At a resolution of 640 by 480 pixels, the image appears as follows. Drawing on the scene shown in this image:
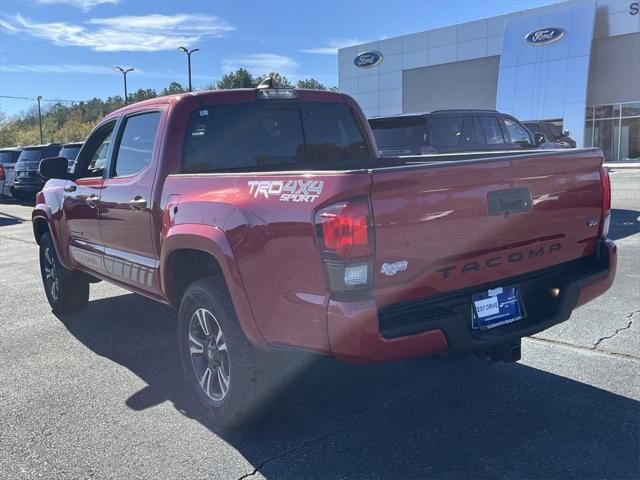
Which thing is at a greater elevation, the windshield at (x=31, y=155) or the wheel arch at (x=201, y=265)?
the windshield at (x=31, y=155)

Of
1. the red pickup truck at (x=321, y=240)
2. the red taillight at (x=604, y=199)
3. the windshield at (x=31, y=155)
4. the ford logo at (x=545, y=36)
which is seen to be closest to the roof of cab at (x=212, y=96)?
the red pickup truck at (x=321, y=240)

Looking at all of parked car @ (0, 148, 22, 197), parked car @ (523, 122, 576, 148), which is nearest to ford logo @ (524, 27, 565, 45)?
parked car @ (523, 122, 576, 148)

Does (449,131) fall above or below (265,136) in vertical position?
above

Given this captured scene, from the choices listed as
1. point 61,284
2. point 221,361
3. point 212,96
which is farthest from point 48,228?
point 221,361

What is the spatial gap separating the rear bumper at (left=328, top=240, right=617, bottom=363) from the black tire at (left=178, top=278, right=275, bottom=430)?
0.71m

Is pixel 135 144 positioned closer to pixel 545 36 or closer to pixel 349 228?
pixel 349 228

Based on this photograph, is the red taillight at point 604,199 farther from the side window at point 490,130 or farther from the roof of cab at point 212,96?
the side window at point 490,130

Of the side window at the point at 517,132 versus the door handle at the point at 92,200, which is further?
the side window at the point at 517,132

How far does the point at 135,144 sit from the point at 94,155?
110cm

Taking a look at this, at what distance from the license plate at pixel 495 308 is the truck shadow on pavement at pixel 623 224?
6908 mm

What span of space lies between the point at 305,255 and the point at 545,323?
1.50 m

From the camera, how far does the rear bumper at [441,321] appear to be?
9.30ft

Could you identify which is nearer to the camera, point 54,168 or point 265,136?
point 265,136

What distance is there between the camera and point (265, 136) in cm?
453
